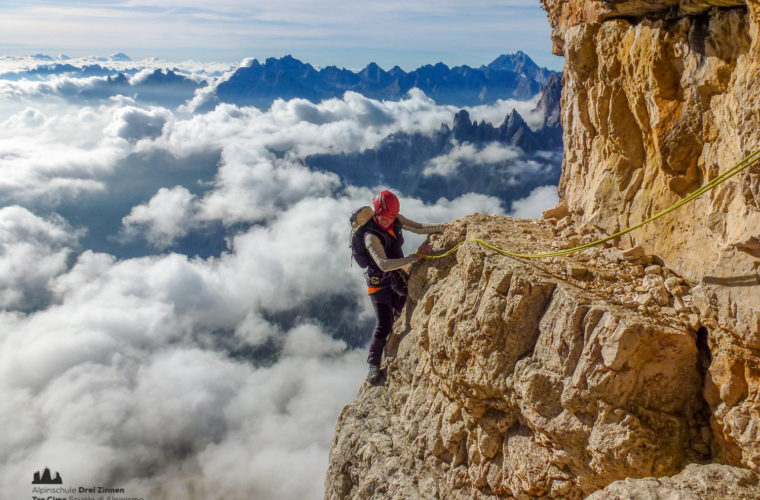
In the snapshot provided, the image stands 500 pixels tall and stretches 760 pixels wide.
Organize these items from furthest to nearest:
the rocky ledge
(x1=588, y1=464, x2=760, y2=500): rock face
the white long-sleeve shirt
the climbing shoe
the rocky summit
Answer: the climbing shoe
the white long-sleeve shirt
the rocky ledge
the rocky summit
(x1=588, y1=464, x2=760, y2=500): rock face

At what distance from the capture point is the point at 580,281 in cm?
830

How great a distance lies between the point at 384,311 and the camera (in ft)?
45.0

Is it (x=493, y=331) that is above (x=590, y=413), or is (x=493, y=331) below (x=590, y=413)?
above

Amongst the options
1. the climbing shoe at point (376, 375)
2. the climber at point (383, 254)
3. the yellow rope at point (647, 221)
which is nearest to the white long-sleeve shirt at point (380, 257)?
the climber at point (383, 254)

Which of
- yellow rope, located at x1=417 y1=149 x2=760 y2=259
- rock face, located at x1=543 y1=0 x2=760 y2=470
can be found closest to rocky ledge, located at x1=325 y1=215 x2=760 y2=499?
yellow rope, located at x1=417 y1=149 x2=760 y2=259

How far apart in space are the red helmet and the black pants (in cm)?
291

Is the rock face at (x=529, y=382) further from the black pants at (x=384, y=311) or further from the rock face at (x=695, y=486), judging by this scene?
the black pants at (x=384, y=311)

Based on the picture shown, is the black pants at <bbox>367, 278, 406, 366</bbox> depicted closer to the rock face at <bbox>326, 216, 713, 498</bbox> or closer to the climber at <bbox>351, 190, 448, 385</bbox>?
the climber at <bbox>351, 190, 448, 385</bbox>

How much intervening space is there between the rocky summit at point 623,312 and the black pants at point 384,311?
242 cm

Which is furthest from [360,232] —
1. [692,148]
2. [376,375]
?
[692,148]

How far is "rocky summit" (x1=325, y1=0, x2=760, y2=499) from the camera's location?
5.80 m

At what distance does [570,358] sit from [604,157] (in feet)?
17.6

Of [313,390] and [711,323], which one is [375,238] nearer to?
[711,323]

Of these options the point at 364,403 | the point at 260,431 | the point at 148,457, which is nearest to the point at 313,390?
the point at 260,431
